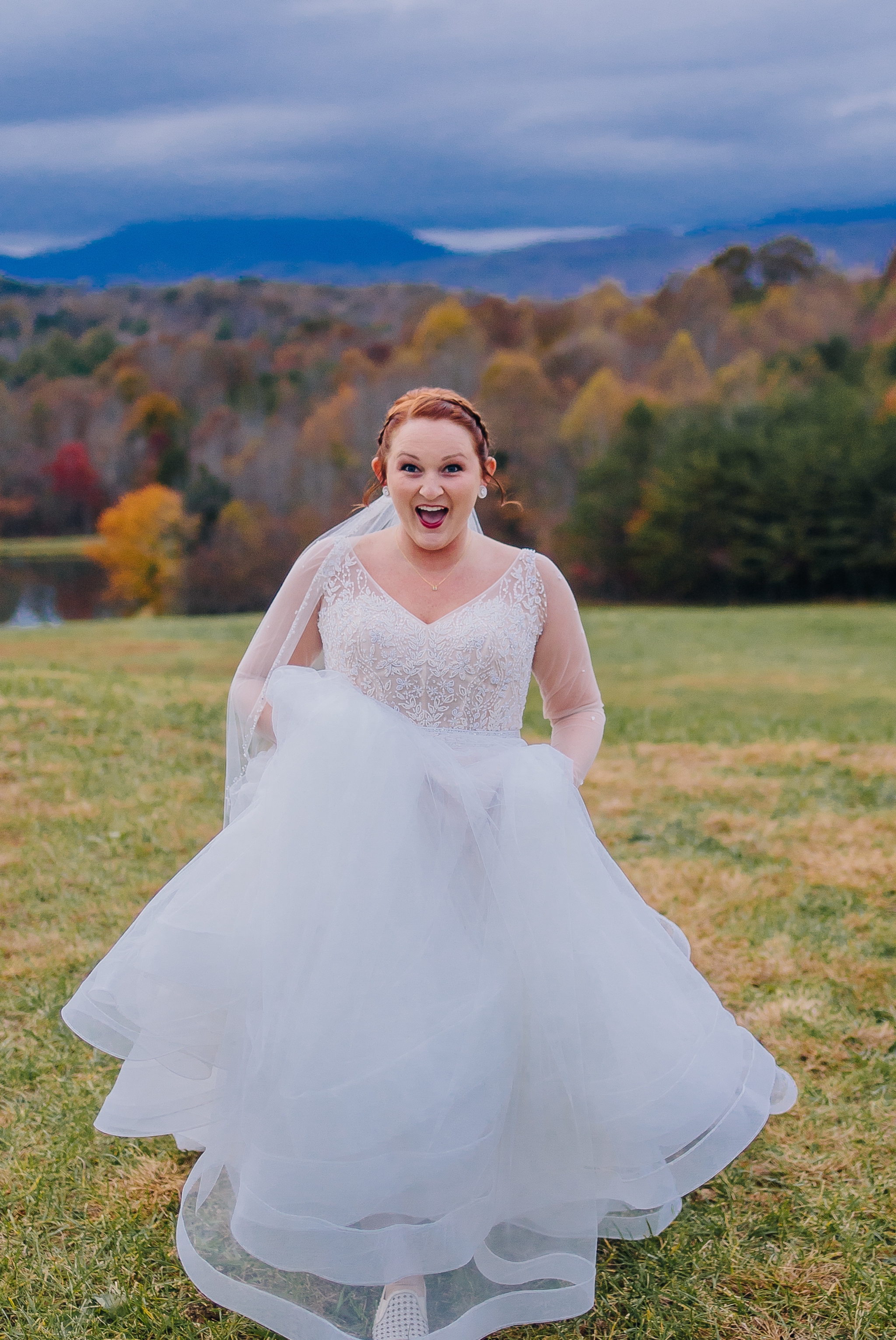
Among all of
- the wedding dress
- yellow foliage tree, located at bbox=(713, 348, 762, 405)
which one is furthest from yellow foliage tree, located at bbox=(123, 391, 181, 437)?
the wedding dress

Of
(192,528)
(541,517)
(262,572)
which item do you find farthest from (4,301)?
(541,517)

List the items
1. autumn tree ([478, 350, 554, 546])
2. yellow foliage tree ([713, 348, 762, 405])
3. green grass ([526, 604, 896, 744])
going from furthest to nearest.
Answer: yellow foliage tree ([713, 348, 762, 405]), autumn tree ([478, 350, 554, 546]), green grass ([526, 604, 896, 744])

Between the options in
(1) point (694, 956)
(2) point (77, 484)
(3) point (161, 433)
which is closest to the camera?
(1) point (694, 956)

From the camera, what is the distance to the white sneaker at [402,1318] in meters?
2.72

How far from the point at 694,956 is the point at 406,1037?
10.1 ft

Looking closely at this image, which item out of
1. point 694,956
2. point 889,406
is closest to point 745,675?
point 694,956

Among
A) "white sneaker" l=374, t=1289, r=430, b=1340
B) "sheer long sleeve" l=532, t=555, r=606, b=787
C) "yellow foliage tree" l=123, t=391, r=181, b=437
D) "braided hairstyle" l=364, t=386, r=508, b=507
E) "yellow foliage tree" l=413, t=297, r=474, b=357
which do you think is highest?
"yellow foliage tree" l=413, t=297, r=474, b=357

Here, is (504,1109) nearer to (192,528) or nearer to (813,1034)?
(813,1034)

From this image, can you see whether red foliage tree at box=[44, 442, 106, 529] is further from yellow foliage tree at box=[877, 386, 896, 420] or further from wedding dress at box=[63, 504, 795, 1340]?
wedding dress at box=[63, 504, 795, 1340]

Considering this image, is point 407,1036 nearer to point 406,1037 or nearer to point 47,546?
point 406,1037

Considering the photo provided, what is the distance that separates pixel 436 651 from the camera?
3109mm

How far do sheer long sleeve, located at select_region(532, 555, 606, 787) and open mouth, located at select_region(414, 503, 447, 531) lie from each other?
354mm

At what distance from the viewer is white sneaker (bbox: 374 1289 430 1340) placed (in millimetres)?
2723

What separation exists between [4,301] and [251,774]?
230ft
